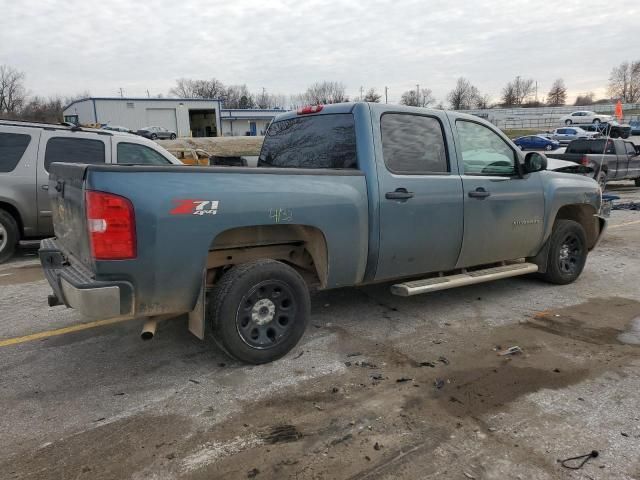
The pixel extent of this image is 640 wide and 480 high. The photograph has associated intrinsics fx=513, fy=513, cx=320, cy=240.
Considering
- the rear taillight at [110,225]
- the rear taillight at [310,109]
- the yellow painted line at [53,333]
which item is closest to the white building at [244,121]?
the rear taillight at [310,109]

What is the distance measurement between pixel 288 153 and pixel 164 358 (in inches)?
85.9

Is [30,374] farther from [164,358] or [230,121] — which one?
[230,121]

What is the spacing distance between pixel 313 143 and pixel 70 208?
2097 millimetres

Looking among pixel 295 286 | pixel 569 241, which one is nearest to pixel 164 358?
pixel 295 286

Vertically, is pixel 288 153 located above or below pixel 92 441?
above

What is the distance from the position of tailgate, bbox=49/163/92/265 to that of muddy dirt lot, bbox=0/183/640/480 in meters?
0.95

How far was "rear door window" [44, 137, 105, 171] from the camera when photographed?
7656 millimetres

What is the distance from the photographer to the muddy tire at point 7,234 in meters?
7.41

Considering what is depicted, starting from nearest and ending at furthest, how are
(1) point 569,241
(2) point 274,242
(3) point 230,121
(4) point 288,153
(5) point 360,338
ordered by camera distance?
(2) point 274,242
(5) point 360,338
(4) point 288,153
(1) point 569,241
(3) point 230,121

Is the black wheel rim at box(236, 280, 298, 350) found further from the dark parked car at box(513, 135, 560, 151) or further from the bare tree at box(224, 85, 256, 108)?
the bare tree at box(224, 85, 256, 108)

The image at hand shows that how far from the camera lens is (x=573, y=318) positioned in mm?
5074

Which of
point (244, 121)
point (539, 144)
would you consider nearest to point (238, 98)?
point (244, 121)

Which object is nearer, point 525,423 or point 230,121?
point 525,423

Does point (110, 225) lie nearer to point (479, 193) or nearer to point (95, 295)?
point (95, 295)
